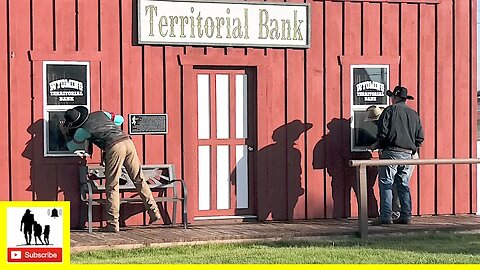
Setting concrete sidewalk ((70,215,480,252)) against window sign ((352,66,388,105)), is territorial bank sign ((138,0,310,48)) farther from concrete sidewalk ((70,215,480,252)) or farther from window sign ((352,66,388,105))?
concrete sidewalk ((70,215,480,252))

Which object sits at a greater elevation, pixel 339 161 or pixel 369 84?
pixel 369 84

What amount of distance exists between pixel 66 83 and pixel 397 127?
170 inches

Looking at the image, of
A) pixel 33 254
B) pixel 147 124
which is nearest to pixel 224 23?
pixel 147 124

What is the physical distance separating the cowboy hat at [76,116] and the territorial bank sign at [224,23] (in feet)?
4.27

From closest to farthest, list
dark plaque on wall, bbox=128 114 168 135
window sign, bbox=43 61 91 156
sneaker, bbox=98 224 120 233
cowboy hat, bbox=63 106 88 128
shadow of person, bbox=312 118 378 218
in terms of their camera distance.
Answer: cowboy hat, bbox=63 106 88 128 < sneaker, bbox=98 224 120 233 < window sign, bbox=43 61 91 156 < dark plaque on wall, bbox=128 114 168 135 < shadow of person, bbox=312 118 378 218

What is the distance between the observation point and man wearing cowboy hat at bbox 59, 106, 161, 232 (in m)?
13.7

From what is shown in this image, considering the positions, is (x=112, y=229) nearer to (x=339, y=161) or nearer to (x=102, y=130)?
(x=102, y=130)

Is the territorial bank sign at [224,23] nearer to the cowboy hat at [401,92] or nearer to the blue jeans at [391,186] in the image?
the cowboy hat at [401,92]

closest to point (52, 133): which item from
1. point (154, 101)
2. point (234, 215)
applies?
point (154, 101)

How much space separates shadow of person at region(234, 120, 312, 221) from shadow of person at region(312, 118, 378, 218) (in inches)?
12.8

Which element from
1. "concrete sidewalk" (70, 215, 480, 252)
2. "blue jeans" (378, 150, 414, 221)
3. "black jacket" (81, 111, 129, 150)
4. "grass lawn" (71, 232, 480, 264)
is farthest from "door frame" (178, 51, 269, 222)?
"grass lawn" (71, 232, 480, 264)

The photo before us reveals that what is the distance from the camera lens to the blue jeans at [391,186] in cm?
1455

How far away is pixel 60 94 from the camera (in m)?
14.2

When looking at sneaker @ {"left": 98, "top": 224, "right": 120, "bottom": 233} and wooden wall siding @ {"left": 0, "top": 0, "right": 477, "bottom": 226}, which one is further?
wooden wall siding @ {"left": 0, "top": 0, "right": 477, "bottom": 226}
